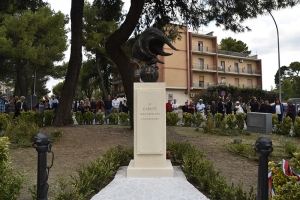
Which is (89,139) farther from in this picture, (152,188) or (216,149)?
(152,188)

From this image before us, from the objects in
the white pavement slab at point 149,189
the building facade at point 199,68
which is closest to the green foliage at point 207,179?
the white pavement slab at point 149,189

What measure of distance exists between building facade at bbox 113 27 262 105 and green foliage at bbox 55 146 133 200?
3099cm

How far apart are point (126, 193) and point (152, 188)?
1.62 feet

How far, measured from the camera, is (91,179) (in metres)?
4.63

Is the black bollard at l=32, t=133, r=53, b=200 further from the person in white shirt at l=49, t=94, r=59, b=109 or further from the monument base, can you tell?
the person in white shirt at l=49, t=94, r=59, b=109

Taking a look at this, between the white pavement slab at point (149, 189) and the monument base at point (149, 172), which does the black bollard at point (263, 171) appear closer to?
the white pavement slab at point (149, 189)

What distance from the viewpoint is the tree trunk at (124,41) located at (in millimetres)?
10289

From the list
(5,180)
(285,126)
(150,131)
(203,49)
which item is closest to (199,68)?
(203,49)

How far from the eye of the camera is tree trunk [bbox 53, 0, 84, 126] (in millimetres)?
12203

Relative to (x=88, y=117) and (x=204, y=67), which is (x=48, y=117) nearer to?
(x=88, y=117)

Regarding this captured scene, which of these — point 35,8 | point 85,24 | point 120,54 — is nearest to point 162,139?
point 120,54

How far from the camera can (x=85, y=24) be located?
33.6 meters

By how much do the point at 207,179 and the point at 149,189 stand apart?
3.26 ft

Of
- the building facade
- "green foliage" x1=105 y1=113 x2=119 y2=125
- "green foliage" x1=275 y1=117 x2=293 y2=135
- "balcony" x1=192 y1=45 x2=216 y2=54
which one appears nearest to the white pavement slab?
"green foliage" x1=275 y1=117 x2=293 y2=135
